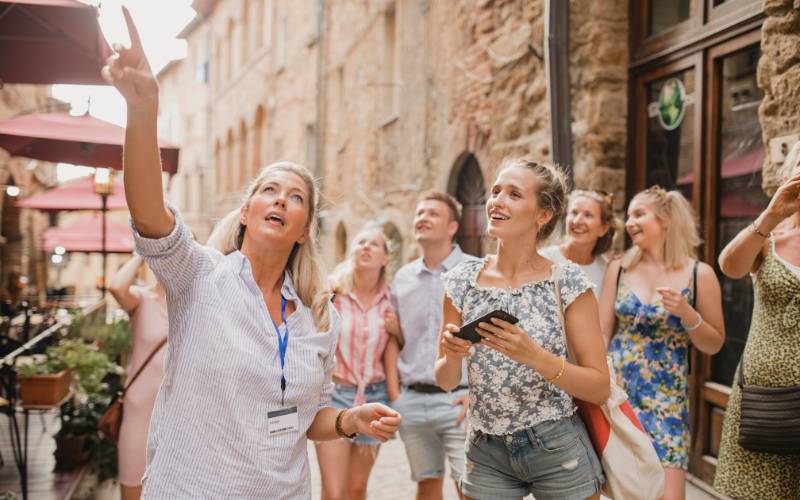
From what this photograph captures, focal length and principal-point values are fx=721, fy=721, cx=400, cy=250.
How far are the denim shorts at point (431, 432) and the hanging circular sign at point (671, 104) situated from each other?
275cm

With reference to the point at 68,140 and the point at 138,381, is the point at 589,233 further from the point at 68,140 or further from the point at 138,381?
the point at 68,140

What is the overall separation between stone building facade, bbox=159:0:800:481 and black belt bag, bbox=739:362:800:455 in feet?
4.85

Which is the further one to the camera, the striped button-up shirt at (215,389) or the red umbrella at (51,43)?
the red umbrella at (51,43)

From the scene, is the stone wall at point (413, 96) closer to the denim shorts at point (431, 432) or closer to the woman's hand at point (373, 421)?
the woman's hand at point (373, 421)

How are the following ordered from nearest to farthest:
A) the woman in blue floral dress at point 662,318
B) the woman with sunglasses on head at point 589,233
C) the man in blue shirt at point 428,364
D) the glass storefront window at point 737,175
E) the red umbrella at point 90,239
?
the woman in blue floral dress at point 662,318 → the woman with sunglasses on head at point 589,233 → the man in blue shirt at point 428,364 → the glass storefront window at point 737,175 → the red umbrella at point 90,239

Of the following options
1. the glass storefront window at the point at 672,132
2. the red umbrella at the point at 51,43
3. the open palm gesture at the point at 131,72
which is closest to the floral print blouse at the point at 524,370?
the open palm gesture at the point at 131,72

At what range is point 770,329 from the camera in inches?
113

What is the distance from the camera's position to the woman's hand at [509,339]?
217cm

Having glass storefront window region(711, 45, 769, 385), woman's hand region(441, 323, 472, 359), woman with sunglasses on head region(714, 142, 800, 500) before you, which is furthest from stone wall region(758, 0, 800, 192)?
woman's hand region(441, 323, 472, 359)

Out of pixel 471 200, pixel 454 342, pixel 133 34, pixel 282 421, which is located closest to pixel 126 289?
pixel 282 421

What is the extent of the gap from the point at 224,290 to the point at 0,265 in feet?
53.3

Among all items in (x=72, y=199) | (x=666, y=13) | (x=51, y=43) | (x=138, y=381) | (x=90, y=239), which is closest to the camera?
(x=138, y=381)

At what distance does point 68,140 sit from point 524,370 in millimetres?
4255

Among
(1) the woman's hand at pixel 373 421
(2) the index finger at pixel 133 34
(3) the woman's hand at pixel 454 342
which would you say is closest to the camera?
(2) the index finger at pixel 133 34
